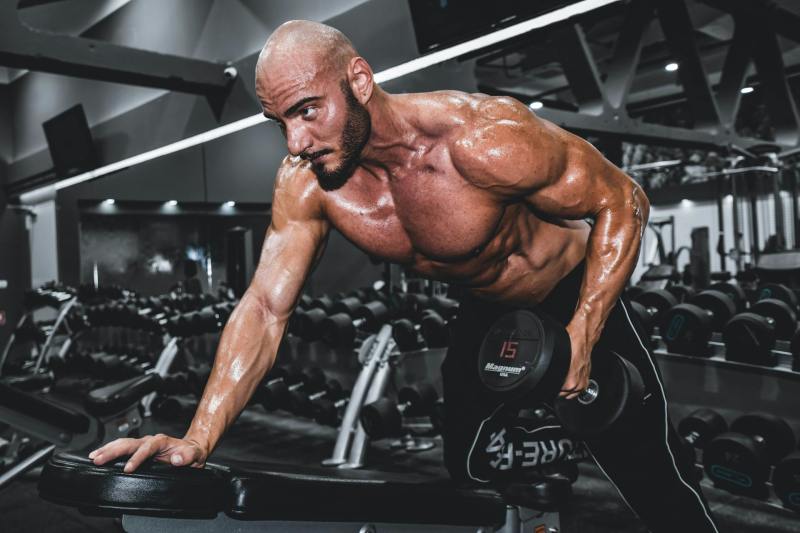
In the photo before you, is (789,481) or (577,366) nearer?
(577,366)

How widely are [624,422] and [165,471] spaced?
802mm

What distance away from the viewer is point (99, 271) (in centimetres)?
680

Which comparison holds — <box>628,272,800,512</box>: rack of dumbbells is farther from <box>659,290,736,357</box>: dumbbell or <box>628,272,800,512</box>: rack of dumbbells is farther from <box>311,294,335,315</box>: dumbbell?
<box>311,294,335,315</box>: dumbbell

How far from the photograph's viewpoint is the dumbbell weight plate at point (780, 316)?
2.68 meters

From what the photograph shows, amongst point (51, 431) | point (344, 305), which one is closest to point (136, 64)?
point (344, 305)

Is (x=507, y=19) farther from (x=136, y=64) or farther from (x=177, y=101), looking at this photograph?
(x=177, y=101)

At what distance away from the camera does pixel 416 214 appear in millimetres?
1415

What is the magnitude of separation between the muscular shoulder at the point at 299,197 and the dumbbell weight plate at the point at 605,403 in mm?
687

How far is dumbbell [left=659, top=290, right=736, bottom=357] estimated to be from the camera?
2.65m

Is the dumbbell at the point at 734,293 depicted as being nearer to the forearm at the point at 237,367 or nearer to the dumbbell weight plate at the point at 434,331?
the dumbbell weight plate at the point at 434,331

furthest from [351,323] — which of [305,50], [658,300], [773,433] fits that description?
[305,50]

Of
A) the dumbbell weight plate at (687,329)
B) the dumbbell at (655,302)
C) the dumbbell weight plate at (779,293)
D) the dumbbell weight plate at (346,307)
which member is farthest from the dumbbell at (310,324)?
the dumbbell weight plate at (779,293)

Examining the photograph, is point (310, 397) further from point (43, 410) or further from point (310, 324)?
point (43, 410)

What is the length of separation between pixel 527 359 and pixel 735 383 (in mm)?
2035
